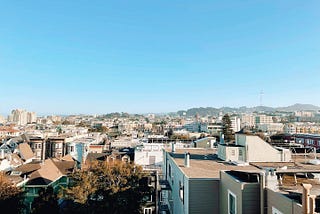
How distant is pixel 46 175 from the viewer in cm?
2730

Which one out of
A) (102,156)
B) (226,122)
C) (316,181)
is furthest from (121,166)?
(226,122)

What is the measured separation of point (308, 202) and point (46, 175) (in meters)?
26.0

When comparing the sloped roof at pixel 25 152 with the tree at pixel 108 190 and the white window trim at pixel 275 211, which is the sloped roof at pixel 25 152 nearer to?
the tree at pixel 108 190

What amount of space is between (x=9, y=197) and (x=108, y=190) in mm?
6638

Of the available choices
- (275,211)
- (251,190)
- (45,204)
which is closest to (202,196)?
(251,190)

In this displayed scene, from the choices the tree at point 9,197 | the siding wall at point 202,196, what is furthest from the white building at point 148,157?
the siding wall at point 202,196

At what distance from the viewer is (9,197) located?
18531mm

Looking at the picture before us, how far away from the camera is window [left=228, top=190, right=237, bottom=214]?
9.84 metres

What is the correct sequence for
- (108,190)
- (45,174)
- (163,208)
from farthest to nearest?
(45,174)
(163,208)
(108,190)

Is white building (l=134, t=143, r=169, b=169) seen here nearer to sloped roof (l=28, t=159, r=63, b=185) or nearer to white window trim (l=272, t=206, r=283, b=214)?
sloped roof (l=28, t=159, r=63, b=185)

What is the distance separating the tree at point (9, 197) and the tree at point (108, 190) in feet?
9.81

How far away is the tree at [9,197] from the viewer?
18.4 m

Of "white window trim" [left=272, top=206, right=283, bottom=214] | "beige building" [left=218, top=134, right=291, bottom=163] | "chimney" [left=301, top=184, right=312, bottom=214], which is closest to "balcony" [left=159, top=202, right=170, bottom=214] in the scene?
"beige building" [left=218, top=134, right=291, bottom=163]

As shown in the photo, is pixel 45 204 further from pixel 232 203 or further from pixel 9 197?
pixel 232 203
